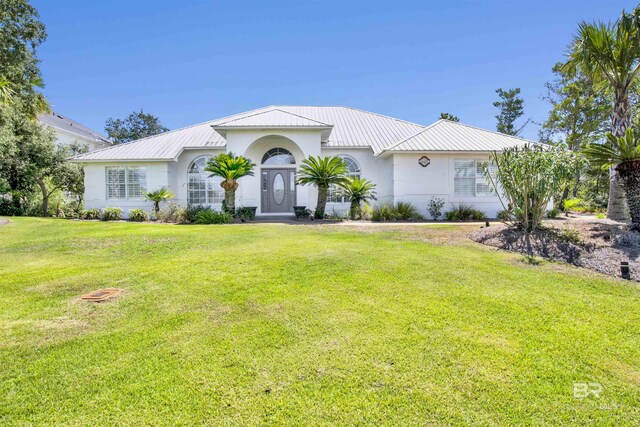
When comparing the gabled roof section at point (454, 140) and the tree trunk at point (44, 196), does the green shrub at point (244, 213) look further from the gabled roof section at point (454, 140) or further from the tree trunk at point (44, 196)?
the tree trunk at point (44, 196)

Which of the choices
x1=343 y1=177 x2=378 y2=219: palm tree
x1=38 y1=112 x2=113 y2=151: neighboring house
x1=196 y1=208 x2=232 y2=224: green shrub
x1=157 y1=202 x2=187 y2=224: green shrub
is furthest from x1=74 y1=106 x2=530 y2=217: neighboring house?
x1=38 y1=112 x2=113 y2=151: neighboring house

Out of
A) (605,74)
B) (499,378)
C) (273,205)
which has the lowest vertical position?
(499,378)

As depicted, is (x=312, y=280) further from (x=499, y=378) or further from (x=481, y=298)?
(x=499, y=378)

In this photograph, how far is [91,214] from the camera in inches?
728

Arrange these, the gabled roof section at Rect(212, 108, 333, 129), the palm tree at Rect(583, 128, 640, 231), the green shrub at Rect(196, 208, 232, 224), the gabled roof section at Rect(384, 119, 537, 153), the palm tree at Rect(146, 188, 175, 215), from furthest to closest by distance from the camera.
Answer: the palm tree at Rect(146, 188, 175, 215) → the gabled roof section at Rect(212, 108, 333, 129) → the gabled roof section at Rect(384, 119, 537, 153) → the green shrub at Rect(196, 208, 232, 224) → the palm tree at Rect(583, 128, 640, 231)

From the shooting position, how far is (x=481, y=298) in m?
5.00

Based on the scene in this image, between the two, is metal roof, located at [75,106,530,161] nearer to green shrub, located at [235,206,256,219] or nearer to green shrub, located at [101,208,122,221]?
green shrub, located at [101,208,122,221]

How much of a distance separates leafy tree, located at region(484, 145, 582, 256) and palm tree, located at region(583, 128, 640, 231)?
66 centimetres

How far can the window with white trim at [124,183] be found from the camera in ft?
64.8

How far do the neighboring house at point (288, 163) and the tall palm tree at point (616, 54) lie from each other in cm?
517

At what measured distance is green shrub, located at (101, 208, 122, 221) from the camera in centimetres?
1795

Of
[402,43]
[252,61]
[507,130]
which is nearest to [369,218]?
[402,43]

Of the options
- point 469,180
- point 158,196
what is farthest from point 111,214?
point 469,180

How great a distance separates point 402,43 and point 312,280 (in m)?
14.4
